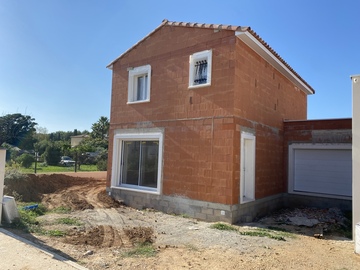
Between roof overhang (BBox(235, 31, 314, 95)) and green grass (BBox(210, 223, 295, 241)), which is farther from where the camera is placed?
roof overhang (BBox(235, 31, 314, 95))

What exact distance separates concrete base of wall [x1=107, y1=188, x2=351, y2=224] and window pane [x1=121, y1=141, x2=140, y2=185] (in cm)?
57

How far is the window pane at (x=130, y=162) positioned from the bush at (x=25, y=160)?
19114 mm

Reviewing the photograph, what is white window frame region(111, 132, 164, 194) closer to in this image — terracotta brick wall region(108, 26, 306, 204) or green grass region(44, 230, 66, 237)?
terracotta brick wall region(108, 26, 306, 204)

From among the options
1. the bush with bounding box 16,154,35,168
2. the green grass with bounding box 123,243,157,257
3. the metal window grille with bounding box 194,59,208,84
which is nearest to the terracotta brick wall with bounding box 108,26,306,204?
the metal window grille with bounding box 194,59,208,84

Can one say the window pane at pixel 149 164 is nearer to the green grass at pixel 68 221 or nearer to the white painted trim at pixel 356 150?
the green grass at pixel 68 221

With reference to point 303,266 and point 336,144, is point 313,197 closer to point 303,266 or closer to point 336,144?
point 336,144

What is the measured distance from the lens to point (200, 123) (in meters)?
9.59

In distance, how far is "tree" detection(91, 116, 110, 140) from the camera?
49688 mm

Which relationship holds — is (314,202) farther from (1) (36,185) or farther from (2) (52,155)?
(2) (52,155)

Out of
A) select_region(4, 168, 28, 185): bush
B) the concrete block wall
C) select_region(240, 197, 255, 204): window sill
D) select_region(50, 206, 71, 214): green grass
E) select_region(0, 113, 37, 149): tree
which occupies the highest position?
select_region(0, 113, 37, 149): tree

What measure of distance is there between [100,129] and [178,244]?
151ft

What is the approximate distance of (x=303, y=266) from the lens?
5.35 m

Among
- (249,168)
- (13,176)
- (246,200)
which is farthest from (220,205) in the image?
(13,176)

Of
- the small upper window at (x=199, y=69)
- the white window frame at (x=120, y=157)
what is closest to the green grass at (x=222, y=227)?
the white window frame at (x=120, y=157)
